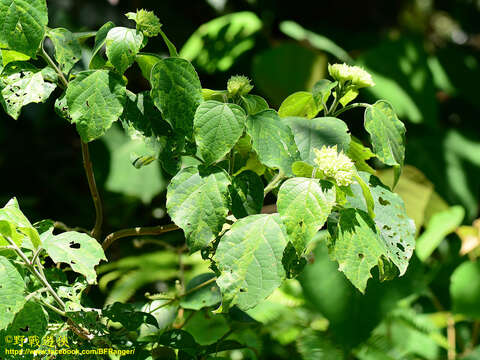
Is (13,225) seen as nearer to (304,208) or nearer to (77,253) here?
(77,253)

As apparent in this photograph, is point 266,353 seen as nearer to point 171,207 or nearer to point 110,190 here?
point 110,190

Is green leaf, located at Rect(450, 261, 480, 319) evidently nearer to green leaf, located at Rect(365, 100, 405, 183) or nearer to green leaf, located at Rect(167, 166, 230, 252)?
green leaf, located at Rect(365, 100, 405, 183)

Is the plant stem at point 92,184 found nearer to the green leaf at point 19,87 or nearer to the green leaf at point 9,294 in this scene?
the green leaf at point 19,87

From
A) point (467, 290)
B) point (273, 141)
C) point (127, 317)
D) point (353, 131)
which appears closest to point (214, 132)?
point (273, 141)

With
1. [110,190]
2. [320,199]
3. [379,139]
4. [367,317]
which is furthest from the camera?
A: [110,190]

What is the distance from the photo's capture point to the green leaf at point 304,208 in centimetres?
54

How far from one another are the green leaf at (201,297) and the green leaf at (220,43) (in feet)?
2.37

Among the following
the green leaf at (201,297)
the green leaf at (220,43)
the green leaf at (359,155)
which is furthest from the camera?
the green leaf at (220,43)

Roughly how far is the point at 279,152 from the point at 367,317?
2.34ft

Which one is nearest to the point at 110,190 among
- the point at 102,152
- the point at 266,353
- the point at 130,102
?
the point at 102,152

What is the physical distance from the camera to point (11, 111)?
628 mm

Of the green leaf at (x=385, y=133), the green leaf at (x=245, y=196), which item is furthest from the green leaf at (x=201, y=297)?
the green leaf at (x=385, y=133)

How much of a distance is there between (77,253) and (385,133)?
0.43m

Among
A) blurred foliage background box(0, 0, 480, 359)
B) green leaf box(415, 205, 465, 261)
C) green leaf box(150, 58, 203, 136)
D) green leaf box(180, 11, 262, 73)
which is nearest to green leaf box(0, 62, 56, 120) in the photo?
green leaf box(150, 58, 203, 136)
